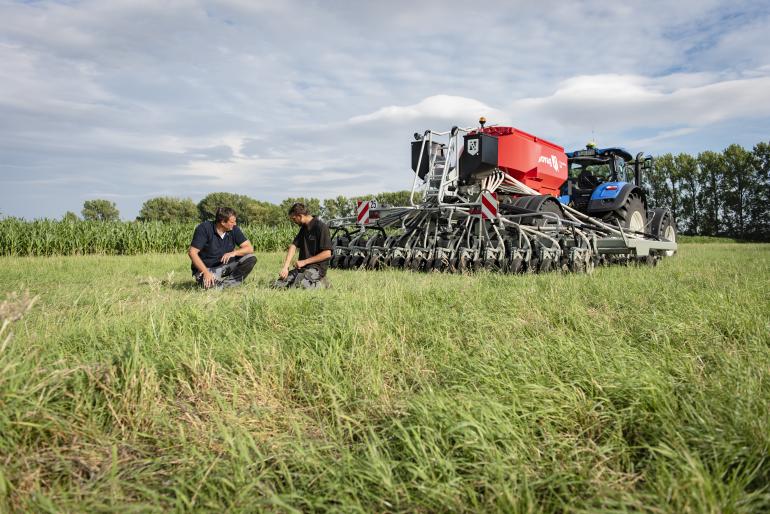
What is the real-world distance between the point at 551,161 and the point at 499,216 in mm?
2650

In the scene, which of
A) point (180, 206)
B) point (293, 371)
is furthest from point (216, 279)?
point (180, 206)

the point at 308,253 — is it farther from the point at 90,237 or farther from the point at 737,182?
the point at 737,182

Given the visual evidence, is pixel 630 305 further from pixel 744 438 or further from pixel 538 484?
pixel 538 484

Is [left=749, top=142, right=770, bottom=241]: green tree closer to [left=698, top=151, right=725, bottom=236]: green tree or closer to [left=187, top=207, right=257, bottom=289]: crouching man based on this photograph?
[left=698, top=151, right=725, bottom=236]: green tree

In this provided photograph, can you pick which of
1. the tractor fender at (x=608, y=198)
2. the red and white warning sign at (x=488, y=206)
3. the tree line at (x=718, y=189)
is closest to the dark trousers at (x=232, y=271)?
the red and white warning sign at (x=488, y=206)

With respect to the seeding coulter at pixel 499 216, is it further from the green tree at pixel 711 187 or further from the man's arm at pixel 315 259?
the green tree at pixel 711 187

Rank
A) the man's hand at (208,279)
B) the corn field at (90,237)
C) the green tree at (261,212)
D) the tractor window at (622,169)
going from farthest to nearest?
the green tree at (261,212) < the corn field at (90,237) < the tractor window at (622,169) < the man's hand at (208,279)

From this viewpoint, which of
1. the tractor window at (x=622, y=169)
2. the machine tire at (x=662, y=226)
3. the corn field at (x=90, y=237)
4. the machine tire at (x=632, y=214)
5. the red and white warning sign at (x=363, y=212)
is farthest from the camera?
the corn field at (x=90, y=237)

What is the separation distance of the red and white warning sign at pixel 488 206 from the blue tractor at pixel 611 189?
326 cm

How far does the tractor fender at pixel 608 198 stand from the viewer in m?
10.5

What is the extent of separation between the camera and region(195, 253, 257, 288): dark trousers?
6.58m

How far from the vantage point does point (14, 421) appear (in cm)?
202

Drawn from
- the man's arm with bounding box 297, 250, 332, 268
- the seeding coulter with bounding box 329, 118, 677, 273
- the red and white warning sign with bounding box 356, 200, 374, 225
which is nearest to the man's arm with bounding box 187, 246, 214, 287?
the man's arm with bounding box 297, 250, 332, 268

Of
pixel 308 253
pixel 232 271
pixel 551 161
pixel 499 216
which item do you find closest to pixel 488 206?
pixel 499 216
